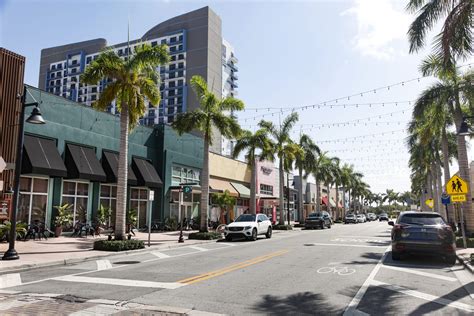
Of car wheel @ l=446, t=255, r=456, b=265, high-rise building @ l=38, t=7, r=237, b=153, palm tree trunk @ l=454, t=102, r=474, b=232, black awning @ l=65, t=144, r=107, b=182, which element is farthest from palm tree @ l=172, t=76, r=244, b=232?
high-rise building @ l=38, t=7, r=237, b=153

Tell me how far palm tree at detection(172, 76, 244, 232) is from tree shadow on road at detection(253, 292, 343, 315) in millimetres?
16927

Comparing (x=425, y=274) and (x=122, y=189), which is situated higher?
(x=122, y=189)

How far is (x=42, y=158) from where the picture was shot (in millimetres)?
20297

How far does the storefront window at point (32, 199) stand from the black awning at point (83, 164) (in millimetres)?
1585

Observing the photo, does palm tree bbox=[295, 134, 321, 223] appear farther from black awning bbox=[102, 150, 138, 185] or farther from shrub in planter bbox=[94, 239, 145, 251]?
shrub in planter bbox=[94, 239, 145, 251]

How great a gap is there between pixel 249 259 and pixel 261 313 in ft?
23.4

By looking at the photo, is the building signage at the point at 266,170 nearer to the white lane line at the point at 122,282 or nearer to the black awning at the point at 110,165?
the black awning at the point at 110,165

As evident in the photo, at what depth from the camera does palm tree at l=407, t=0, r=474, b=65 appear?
12.9m

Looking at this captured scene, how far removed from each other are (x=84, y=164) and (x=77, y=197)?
2419mm

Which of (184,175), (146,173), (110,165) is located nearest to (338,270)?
(110,165)

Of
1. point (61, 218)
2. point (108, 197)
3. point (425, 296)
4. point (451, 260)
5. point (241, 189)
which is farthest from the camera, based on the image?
point (241, 189)

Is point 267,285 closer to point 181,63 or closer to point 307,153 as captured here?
point 307,153

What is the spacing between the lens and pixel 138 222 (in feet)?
96.7

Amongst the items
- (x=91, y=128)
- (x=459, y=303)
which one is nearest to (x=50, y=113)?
(x=91, y=128)
